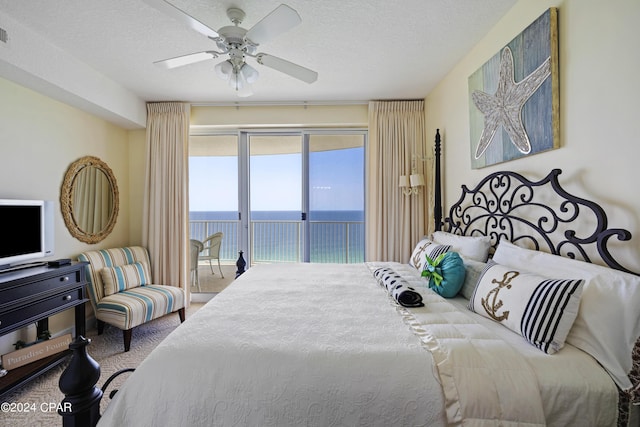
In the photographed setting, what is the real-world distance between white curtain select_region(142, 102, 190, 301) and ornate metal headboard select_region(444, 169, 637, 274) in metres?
3.32

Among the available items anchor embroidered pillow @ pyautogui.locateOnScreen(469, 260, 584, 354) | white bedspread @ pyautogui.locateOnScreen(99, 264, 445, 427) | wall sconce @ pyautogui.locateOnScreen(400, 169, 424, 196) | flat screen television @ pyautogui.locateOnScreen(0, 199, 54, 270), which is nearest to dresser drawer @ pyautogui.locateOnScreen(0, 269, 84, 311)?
flat screen television @ pyautogui.locateOnScreen(0, 199, 54, 270)

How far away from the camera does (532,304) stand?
130 cm

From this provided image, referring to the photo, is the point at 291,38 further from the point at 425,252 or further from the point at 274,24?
the point at 425,252

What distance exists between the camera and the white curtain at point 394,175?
371cm

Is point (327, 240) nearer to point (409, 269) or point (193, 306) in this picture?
point (409, 269)

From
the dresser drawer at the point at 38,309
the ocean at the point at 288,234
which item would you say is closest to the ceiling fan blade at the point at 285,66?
the ocean at the point at 288,234

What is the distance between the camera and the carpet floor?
186cm

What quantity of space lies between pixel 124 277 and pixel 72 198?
982 mm

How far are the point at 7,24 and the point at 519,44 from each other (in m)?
3.58

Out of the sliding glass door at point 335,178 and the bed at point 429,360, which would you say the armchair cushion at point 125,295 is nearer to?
the bed at point 429,360

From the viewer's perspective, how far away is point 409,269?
2.65 m

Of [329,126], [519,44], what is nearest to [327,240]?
[329,126]

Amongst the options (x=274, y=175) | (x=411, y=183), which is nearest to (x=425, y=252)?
(x=411, y=183)

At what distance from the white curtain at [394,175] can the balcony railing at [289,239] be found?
1.53ft
